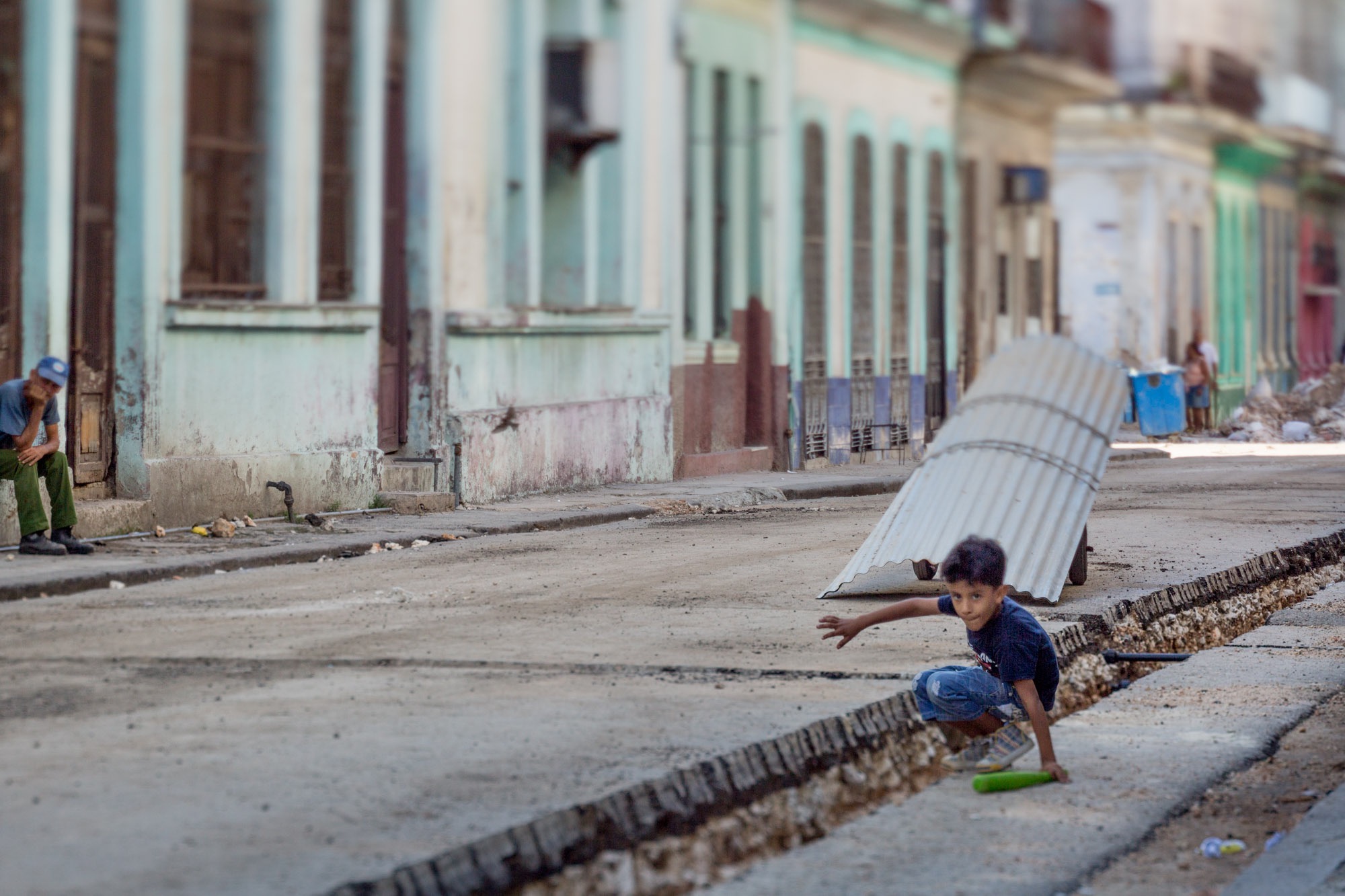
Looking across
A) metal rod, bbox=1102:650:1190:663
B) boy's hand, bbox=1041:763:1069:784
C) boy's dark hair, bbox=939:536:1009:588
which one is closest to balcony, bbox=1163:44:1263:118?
metal rod, bbox=1102:650:1190:663

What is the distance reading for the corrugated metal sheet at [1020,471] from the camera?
9880mm

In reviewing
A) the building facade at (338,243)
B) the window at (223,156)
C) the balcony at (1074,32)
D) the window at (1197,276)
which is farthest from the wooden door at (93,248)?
the window at (1197,276)

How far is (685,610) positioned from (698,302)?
11843 mm

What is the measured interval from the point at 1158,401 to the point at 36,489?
2213cm

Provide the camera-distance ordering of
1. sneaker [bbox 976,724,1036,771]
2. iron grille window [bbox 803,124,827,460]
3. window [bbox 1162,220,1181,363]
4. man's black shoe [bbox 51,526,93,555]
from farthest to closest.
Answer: window [bbox 1162,220,1181,363], iron grille window [bbox 803,124,827,460], man's black shoe [bbox 51,526,93,555], sneaker [bbox 976,724,1036,771]

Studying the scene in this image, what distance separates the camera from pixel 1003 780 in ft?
20.3

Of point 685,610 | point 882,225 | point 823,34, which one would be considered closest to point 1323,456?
point 882,225

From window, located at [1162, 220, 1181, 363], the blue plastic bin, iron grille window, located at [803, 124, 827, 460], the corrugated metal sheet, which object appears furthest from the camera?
window, located at [1162, 220, 1181, 363]

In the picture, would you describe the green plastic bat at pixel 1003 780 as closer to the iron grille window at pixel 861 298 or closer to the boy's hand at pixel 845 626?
the boy's hand at pixel 845 626

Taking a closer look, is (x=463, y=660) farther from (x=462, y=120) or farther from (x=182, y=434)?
(x=462, y=120)

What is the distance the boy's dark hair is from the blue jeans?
37cm

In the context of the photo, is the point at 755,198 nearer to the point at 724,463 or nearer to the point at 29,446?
the point at 724,463

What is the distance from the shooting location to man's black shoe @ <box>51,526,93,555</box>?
12039 mm

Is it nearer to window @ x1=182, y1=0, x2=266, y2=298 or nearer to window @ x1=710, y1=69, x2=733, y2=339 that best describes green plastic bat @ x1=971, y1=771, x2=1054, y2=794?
window @ x1=182, y1=0, x2=266, y2=298
